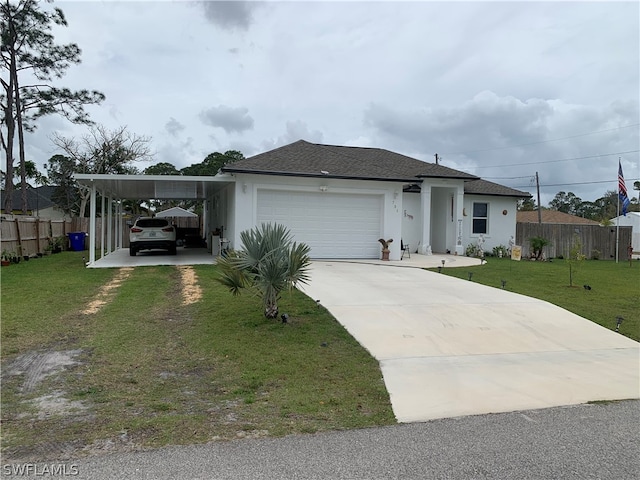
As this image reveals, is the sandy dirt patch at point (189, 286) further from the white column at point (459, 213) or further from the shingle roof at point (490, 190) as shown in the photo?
the shingle roof at point (490, 190)

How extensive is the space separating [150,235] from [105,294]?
26.5 ft

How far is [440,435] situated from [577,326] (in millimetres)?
5210

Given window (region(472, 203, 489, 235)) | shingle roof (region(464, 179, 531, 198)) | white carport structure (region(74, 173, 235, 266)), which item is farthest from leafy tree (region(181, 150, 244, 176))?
window (region(472, 203, 489, 235))

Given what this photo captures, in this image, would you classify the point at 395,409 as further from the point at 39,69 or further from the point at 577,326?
the point at 39,69

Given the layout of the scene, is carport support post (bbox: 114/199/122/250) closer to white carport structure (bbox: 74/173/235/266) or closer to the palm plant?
white carport structure (bbox: 74/173/235/266)

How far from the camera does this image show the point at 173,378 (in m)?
5.22

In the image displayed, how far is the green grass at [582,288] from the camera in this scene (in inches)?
344

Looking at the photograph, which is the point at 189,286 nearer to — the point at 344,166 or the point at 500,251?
the point at 344,166

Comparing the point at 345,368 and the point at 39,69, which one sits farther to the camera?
the point at 39,69

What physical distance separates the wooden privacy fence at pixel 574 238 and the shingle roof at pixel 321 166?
5707mm

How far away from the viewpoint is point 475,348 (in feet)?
22.2

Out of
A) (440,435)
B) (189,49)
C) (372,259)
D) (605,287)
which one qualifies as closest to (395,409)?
(440,435)

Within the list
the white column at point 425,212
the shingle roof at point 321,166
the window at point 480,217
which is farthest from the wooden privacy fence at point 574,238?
the white column at point 425,212

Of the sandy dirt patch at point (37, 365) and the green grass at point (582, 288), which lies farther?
the green grass at point (582, 288)
